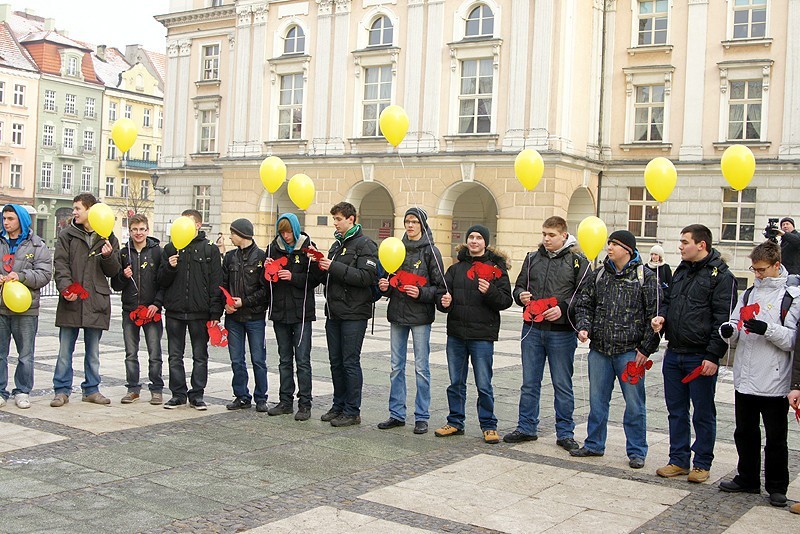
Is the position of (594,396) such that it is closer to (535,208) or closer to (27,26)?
(535,208)

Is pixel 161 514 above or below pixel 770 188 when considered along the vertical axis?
below

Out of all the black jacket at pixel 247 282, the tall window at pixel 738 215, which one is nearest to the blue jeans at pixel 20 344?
the black jacket at pixel 247 282

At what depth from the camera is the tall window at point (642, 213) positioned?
102ft

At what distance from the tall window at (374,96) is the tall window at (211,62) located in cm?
968

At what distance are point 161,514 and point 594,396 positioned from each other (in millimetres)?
3821

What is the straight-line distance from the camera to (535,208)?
29.6 metres

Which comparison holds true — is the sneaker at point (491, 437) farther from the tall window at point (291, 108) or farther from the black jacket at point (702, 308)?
the tall window at point (291, 108)

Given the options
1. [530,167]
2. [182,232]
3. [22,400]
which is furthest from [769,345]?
[22,400]

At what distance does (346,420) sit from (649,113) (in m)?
24.9

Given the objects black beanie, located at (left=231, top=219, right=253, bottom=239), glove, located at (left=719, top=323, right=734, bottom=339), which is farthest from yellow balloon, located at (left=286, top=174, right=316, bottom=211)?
glove, located at (left=719, top=323, right=734, bottom=339)

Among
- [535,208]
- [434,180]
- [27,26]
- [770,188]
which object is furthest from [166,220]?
[27,26]

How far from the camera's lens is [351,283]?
28.5 ft

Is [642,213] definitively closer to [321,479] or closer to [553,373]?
[553,373]

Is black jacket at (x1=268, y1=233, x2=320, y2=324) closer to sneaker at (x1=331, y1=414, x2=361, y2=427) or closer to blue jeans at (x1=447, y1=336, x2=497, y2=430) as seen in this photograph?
sneaker at (x1=331, y1=414, x2=361, y2=427)
